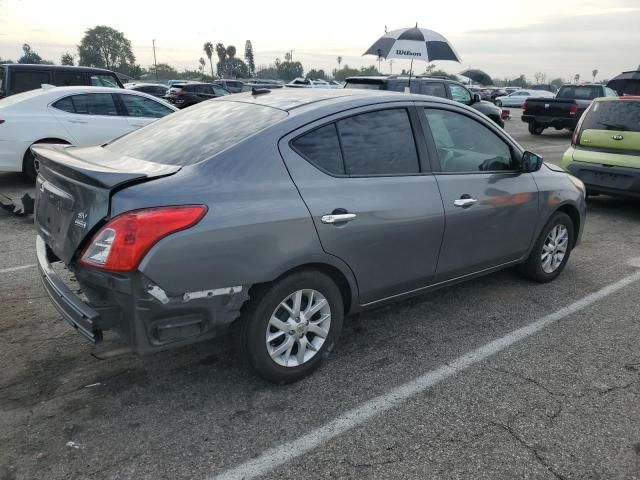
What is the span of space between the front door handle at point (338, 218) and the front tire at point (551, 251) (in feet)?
7.35

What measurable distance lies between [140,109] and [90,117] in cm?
90

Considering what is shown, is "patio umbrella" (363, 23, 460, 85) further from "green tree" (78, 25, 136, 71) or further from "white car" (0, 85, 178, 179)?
"green tree" (78, 25, 136, 71)

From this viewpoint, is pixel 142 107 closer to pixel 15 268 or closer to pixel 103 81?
pixel 103 81

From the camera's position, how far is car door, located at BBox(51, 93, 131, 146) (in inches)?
308

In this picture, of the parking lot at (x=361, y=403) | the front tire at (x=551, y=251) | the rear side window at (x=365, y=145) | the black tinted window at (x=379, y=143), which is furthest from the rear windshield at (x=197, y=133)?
the front tire at (x=551, y=251)

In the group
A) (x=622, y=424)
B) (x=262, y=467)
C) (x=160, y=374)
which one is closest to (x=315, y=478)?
(x=262, y=467)

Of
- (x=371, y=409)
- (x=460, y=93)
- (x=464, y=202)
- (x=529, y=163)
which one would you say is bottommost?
(x=371, y=409)

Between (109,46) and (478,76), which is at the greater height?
(109,46)

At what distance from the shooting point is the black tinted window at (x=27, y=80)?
31.3 ft

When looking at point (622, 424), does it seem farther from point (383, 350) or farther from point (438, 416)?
point (383, 350)

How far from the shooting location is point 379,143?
3.21m

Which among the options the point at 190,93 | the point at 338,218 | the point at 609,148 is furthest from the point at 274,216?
the point at 190,93

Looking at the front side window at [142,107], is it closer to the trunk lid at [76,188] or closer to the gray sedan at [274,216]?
the gray sedan at [274,216]

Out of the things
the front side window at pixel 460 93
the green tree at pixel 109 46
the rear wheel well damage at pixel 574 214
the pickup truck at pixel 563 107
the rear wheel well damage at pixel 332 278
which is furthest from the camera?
the green tree at pixel 109 46
